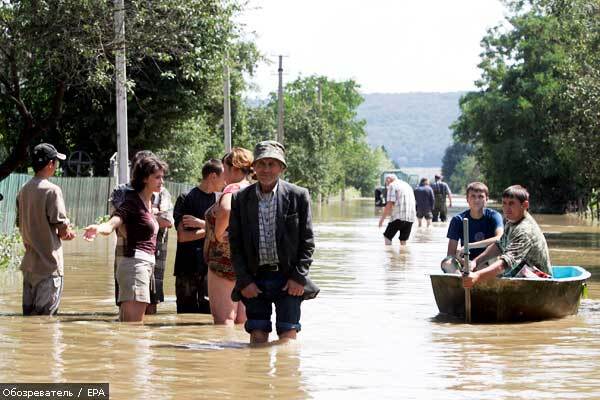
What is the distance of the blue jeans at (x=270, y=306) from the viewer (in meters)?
10.5

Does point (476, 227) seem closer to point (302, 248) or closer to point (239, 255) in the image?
point (302, 248)

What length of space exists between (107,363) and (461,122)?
7223 centimetres

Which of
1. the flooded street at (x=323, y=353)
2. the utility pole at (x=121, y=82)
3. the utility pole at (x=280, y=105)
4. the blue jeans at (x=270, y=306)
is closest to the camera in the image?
the flooded street at (x=323, y=353)

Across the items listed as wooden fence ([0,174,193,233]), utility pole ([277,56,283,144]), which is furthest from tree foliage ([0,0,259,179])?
utility pole ([277,56,283,144])

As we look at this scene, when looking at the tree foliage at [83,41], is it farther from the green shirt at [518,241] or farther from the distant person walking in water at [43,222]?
the green shirt at [518,241]

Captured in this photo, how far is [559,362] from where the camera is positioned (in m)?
10.6

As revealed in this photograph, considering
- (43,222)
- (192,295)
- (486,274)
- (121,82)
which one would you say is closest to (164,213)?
(43,222)

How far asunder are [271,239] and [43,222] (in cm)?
272

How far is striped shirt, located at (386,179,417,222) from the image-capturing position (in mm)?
28109

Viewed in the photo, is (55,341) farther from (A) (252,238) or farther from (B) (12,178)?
(B) (12,178)

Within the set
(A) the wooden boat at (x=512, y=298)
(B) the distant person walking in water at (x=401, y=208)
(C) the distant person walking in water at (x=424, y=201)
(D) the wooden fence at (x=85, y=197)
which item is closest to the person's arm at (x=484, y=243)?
(A) the wooden boat at (x=512, y=298)

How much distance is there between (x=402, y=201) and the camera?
92.3ft

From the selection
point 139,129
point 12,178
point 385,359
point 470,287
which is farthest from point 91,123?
point 385,359

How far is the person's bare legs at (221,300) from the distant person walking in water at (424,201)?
29.0m
